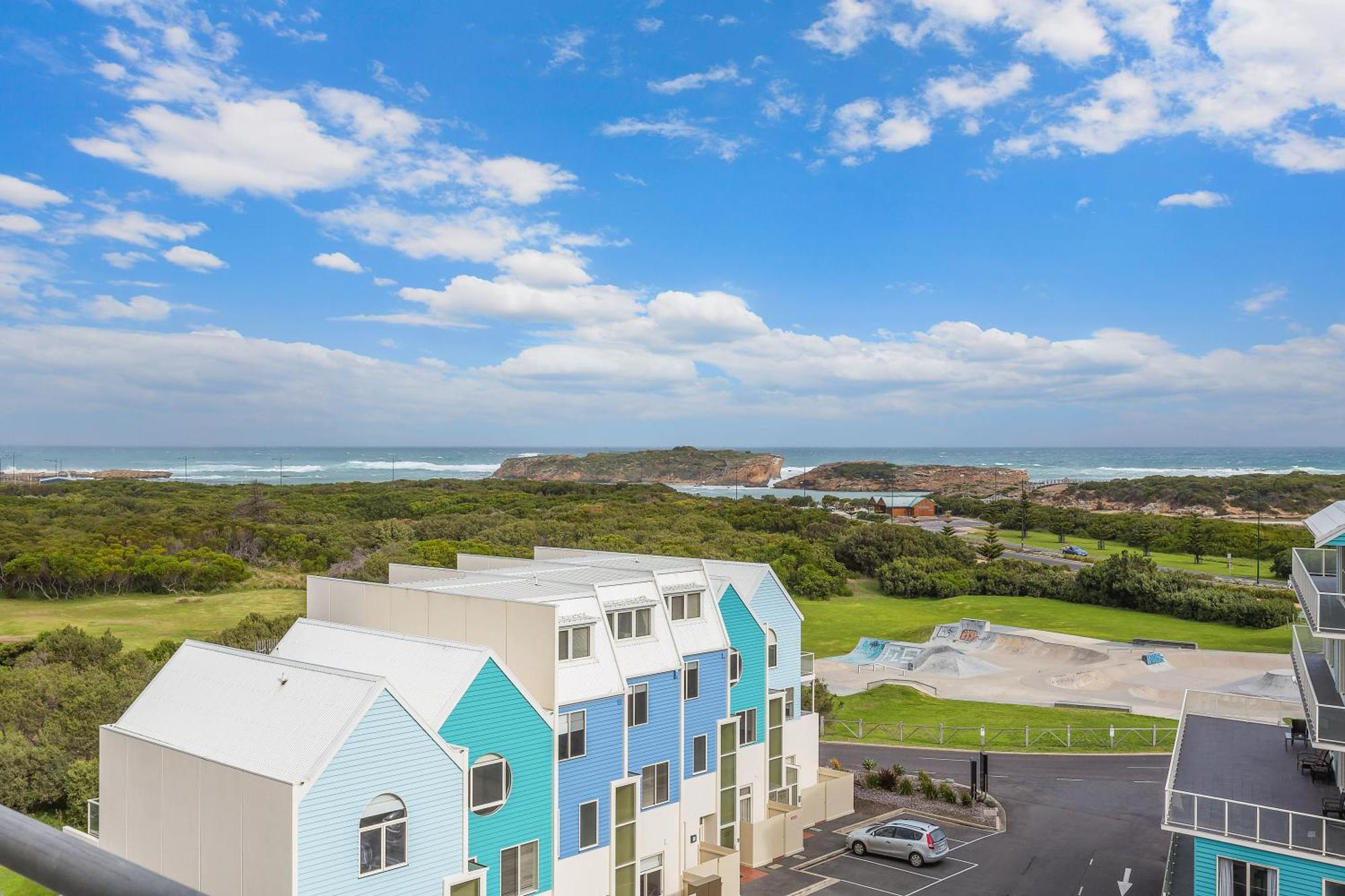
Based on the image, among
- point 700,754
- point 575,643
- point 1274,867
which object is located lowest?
point 700,754

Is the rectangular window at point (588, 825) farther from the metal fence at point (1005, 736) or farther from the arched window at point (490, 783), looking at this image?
the metal fence at point (1005, 736)

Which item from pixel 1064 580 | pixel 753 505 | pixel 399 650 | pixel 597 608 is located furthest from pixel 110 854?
pixel 753 505

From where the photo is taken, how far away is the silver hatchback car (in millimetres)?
28547

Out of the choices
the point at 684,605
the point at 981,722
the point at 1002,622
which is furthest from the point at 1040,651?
the point at 684,605

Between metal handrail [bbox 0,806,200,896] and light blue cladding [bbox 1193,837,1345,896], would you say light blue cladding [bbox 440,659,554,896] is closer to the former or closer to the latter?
light blue cladding [bbox 1193,837,1345,896]

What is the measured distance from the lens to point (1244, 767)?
75.4ft

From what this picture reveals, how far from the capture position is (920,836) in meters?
28.7

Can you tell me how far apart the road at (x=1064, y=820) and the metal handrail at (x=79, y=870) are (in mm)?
28942

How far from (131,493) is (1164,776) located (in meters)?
111

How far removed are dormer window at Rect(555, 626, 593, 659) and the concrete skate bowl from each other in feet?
129

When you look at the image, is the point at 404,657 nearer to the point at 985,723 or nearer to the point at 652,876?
the point at 652,876

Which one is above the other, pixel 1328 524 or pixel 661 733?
pixel 1328 524

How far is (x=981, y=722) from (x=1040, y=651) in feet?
48.7

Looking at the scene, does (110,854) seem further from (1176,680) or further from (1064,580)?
(1064,580)
